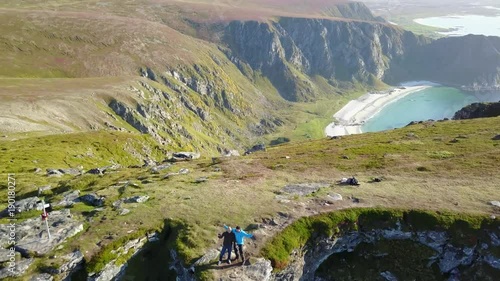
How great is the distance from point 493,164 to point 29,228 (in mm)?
57431

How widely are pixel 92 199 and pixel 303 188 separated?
24.5 m

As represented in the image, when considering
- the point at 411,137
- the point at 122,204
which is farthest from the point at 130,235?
the point at 411,137

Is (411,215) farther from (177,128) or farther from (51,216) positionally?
(177,128)

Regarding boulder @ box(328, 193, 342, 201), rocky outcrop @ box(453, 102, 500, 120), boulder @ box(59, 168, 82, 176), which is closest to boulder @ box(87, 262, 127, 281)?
boulder @ box(328, 193, 342, 201)

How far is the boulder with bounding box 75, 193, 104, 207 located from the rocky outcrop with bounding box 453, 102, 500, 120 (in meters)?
107

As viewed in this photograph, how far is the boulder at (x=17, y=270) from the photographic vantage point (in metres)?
27.6

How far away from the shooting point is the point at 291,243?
3347 cm

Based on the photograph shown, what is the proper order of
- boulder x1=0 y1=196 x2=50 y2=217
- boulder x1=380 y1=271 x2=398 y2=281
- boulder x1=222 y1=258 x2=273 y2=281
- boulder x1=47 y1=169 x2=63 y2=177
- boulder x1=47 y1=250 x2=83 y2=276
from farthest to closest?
boulder x1=47 y1=169 x2=63 y2=177, boulder x1=0 y1=196 x2=50 y2=217, boulder x1=380 y1=271 x2=398 y2=281, boulder x1=222 y1=258 x2=273 y2=281, boulder x1=47 y1=250 x2=83 y2=276

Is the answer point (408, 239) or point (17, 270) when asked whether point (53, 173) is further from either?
point (408, 239)

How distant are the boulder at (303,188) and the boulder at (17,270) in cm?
2665

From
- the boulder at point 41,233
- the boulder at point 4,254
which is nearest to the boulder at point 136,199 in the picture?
the boulder at point 41,233

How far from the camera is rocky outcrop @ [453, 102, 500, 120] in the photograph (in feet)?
338

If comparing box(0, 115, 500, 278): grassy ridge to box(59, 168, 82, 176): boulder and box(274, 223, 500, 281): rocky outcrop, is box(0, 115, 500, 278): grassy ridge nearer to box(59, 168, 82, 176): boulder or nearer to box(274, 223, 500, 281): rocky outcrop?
box(274, 223, 500, 281): rocky outcrop

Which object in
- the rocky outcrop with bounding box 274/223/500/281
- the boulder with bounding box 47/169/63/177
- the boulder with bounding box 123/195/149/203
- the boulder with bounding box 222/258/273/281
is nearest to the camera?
the boulder with bounding box 222/258/273/281
